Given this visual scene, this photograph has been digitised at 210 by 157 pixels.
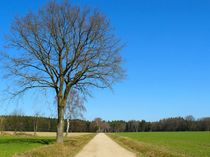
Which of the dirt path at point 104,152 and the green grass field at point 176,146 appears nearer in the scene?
the dirt path at point 104,152

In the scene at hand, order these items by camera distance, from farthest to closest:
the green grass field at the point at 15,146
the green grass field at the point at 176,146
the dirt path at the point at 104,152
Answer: the green grass field at the point at 176,146, the green grass field at the point at 15,146, the dirt path at the point at 104,152

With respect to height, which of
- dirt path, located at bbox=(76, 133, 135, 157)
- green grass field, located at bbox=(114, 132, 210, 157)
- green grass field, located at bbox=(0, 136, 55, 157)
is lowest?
green grass field, located at bbox=(114, 132, 210, 157)

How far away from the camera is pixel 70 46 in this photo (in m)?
29.5

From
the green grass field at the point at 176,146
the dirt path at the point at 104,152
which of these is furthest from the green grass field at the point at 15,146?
the green grass field at the point at 176,146

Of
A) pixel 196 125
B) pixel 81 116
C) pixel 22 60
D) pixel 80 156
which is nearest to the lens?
pixel 80 156

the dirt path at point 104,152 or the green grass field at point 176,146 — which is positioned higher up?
the dirt path at point 104,152

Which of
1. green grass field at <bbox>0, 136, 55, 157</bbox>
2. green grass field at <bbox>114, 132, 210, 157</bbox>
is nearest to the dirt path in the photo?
green grass field at <bbox>114, 132, 210, 157</bbox>

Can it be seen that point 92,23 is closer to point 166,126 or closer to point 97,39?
point 97,39

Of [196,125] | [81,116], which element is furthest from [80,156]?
[196,125]

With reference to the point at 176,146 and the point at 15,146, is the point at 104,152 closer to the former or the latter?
the point at 15,146

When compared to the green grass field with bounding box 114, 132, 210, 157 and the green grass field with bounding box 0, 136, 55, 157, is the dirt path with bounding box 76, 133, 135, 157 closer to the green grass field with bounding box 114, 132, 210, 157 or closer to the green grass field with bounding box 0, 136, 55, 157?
the green grass field with bounding box 114, 132, 210, 157

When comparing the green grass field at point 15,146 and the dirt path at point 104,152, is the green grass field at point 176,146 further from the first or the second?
the green grass field at point 15,146

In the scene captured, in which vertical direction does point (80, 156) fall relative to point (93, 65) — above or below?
below

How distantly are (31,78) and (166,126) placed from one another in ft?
579
